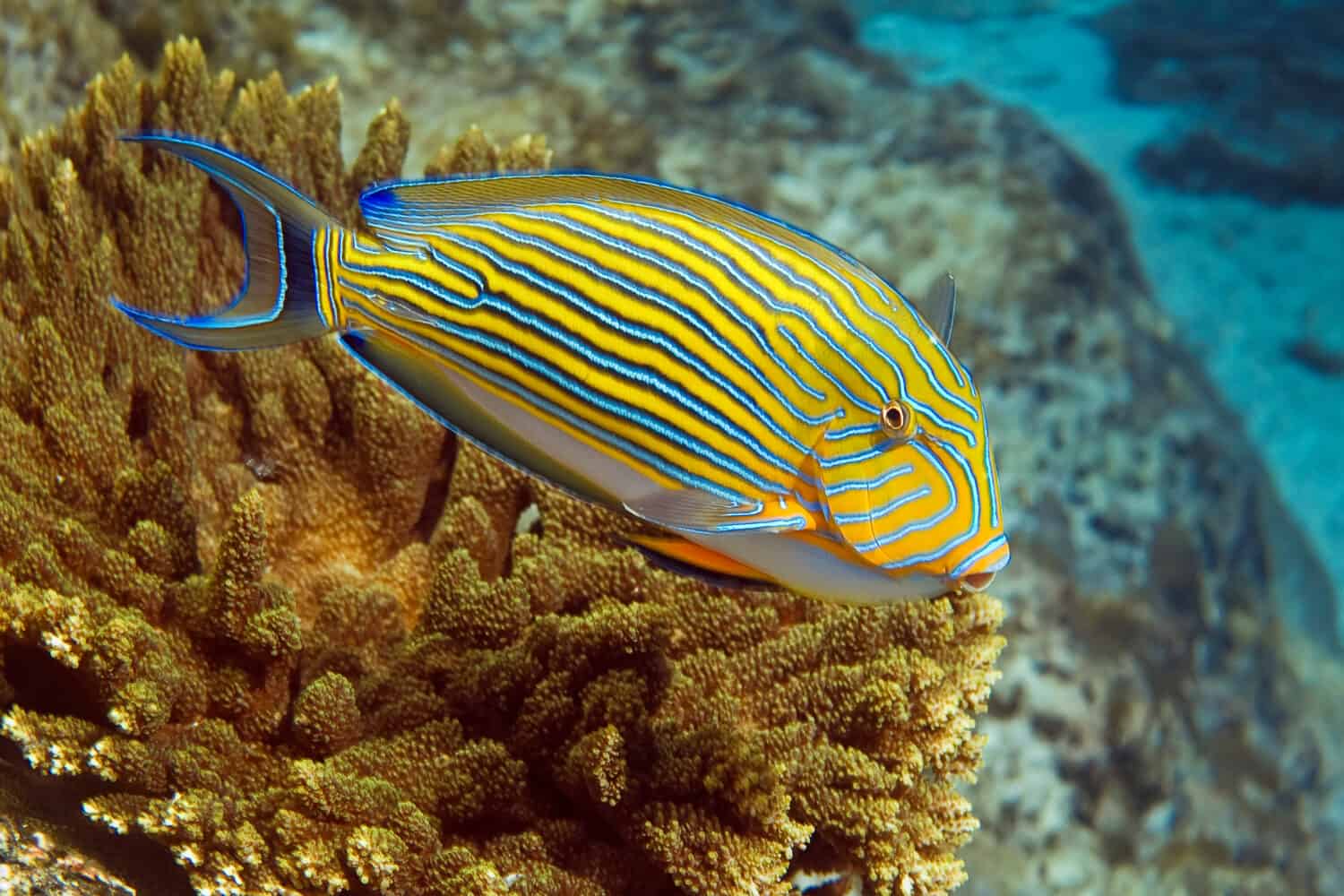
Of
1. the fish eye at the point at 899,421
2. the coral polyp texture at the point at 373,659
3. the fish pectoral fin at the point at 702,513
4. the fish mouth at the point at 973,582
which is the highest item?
the fish eye at the point at 899,421

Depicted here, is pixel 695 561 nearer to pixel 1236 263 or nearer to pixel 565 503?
pixel 565 503

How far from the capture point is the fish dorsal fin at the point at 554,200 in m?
1.43

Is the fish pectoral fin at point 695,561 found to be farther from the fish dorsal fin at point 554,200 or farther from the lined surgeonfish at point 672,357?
the fish dorsal fin at point 554,200

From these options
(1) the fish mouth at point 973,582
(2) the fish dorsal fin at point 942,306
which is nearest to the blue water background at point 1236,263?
(2) the fish dorsal fin at point 942,306


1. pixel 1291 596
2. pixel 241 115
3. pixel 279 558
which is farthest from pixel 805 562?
pixel 1291 596

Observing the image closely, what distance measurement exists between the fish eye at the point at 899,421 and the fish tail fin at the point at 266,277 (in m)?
0.85

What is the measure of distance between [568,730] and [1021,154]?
5258 millimetres


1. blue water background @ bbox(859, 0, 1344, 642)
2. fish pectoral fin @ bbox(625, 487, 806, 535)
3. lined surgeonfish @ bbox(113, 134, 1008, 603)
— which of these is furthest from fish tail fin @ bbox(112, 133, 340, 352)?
blue water background @ bbox(859, 0, 1344, 642)

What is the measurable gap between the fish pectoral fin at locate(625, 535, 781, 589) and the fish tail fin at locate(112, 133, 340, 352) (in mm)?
607

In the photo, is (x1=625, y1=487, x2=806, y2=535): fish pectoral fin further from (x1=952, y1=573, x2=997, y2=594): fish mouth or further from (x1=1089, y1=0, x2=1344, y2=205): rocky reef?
(x1=1089, y1=0, x2=1344, y2=205): rocky reef

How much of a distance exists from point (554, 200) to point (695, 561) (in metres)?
0.60

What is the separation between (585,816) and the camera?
202 cm

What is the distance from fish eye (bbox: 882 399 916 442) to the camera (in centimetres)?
133

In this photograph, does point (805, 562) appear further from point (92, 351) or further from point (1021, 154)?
point (1021, 154)
